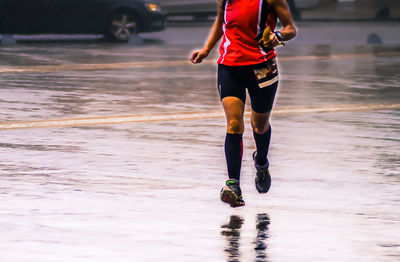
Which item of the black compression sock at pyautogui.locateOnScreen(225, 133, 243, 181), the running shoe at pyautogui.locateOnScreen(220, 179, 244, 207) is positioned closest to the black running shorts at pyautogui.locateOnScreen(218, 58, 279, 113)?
the black compression sock at pyautogui.locateOnScreen(225, 133, 243, 181)

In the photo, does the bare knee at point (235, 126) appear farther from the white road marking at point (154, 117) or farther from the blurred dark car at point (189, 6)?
the blurred dark car at point (189, 6)

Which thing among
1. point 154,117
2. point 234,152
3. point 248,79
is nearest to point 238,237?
point 234,152

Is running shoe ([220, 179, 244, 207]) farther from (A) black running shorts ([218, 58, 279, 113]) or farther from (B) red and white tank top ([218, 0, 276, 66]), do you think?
(B) red and white tank top ([218, 0, 276, 66])

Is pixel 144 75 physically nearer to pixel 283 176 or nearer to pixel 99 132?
pixel 99 132

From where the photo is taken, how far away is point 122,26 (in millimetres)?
25359

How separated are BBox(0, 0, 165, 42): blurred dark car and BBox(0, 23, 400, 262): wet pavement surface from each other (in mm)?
7002

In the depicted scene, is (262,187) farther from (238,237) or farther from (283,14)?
(238,237)

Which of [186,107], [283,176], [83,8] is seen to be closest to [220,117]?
[186,107]

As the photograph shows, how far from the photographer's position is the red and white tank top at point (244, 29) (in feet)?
25.8

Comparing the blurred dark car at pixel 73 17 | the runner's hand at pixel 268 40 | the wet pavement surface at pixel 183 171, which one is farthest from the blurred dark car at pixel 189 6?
the runner's hand at pixel 268 40

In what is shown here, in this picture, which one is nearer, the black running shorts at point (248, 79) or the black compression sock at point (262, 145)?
the black running shorts at point (248, 79)

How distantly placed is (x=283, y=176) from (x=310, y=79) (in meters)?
8.31

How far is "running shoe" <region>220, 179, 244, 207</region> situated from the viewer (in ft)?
25.4

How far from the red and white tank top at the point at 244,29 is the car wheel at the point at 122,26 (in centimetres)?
1744
